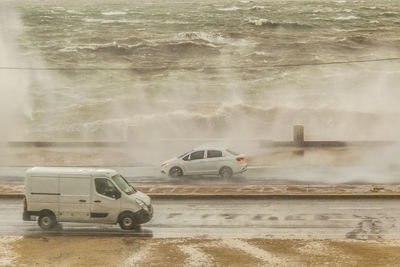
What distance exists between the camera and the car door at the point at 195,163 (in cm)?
2755

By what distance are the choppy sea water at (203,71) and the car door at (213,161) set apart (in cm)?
2065

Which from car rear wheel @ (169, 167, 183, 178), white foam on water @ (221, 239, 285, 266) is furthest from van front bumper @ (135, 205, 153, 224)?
car rear wheel @ (169, 167, 183, 178)

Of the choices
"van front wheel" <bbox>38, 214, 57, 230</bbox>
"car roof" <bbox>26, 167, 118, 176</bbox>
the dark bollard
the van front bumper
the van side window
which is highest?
the dark bollard

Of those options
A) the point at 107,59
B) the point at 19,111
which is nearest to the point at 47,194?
the point at 19,111

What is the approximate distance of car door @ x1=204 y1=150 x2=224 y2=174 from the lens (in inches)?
1079

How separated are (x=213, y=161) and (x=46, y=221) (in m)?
10.4

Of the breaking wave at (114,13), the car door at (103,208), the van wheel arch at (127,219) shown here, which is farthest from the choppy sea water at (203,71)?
the van wheel arch at (127,219)

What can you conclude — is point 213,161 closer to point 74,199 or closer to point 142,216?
point 142,216

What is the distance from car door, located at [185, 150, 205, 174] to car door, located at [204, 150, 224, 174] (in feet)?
0.74

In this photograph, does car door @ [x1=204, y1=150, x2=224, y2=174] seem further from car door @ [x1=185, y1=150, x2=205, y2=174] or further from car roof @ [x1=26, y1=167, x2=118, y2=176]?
car roof @ [x1=26, y1=167, x2=118, y2=176]

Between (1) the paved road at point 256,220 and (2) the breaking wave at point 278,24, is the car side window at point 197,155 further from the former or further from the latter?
(2) the breaking wave at point 278,24

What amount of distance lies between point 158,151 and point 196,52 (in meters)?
63.6

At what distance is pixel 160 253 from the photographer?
15727 millimetres

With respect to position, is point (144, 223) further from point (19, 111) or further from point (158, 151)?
point (19, 111)
